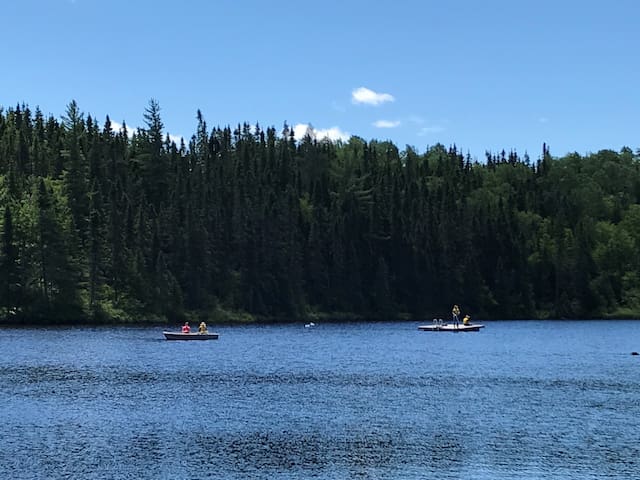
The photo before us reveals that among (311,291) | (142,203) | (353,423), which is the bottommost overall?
(353,423)

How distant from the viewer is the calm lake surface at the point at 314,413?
1706 inches

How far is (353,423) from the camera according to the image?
5509cm

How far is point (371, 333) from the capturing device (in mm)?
146875

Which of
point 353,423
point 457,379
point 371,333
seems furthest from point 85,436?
point 371,333

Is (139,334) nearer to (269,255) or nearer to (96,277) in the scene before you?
(96,277)

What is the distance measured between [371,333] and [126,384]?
Result: 7698 centimetres

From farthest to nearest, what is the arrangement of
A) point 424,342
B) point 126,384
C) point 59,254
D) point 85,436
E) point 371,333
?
point 59,254 → point 371,333 → point 424,342 → point 126,384 → point 85,436

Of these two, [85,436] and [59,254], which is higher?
[59,254]

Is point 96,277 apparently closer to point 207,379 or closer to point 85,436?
point 207,379

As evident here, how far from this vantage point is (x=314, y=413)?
5875cm

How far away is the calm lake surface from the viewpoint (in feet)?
142

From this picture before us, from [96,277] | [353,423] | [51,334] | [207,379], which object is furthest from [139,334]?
[353,423]

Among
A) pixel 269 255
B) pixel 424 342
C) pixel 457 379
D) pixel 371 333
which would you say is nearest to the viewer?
pixel 457 379

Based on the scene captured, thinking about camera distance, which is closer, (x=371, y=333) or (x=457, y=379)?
(x=457, y=379)
